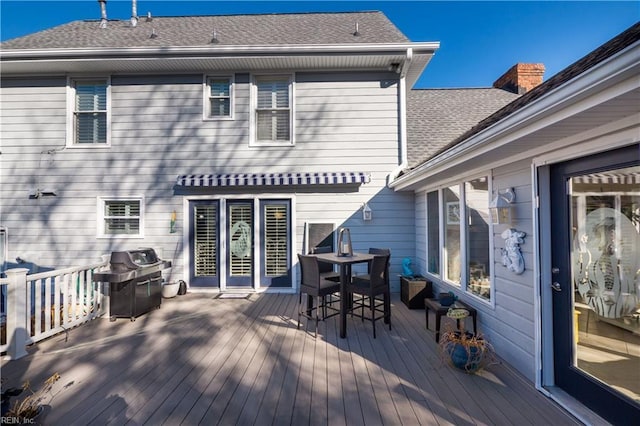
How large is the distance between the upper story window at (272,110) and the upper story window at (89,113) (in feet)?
11.8

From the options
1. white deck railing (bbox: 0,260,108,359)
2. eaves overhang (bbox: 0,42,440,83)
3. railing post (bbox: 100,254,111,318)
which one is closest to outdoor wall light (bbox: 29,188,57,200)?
eaves overhang (bbox: 0,42,440,83)

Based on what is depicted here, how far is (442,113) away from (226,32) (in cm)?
613

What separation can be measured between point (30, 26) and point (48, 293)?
26.9 ft

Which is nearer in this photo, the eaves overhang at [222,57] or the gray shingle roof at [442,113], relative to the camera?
the eaves overhang at [222,57]

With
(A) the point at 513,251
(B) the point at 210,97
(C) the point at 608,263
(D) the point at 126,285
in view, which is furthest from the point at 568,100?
(B) the point at 210,97

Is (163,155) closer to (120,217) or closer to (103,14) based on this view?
(120,217)

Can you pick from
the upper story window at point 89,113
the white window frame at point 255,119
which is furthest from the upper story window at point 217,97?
the upper story window at point 89,113

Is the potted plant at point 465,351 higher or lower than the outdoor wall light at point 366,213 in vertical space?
lower

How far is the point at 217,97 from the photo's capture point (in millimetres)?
6852

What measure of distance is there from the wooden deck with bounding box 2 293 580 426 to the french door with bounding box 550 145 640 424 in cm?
41

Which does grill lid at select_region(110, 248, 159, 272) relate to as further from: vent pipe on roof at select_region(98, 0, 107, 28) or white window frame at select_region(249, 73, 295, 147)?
vent pipe on roof at select_region(98, 0, 107, 28)

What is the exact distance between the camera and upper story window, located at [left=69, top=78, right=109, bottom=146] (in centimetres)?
692

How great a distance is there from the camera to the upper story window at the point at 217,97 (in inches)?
269

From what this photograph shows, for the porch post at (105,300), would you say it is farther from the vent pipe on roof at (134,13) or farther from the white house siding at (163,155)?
the vent pipe on roof at (134,13)
